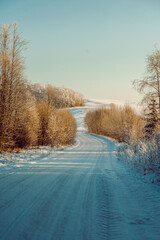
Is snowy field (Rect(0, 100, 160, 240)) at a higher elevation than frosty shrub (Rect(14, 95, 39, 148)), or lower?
lower

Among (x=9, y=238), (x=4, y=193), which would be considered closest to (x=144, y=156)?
(x=4, y=193)

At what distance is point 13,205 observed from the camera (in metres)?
3.34

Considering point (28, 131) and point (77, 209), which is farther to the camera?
point (28, 131)

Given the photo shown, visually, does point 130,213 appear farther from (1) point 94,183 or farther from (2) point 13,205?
(2) point 13,205

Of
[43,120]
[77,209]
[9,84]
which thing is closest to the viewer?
[77,209]

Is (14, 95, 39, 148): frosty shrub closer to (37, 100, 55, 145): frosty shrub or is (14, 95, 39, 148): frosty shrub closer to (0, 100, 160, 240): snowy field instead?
(37, 100, 55, 145): frosty shrub

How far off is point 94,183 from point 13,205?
8.03 ft

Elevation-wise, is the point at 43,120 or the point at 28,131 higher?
the point at 43,120

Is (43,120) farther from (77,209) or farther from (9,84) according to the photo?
(77,209)

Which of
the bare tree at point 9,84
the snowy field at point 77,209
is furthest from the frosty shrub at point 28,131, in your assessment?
the snowy field at point 77,209

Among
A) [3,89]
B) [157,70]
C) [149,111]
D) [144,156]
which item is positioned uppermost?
[157,70]

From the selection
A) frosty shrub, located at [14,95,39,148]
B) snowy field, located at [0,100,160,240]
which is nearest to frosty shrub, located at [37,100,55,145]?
frosty shrub, located at [14,95,39,148]

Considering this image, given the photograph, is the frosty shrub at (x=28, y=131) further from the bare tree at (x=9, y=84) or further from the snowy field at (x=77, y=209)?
the snowy field at (x=77, y=209)

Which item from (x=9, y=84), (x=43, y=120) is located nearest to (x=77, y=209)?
(x=9, y=84)
